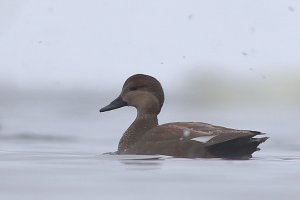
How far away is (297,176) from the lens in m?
10.1

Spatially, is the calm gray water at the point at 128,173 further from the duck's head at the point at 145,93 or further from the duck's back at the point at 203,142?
the duck's head at the point at 145,93

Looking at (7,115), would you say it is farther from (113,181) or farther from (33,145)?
(113,181)

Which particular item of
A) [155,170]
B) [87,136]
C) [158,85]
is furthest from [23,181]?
[87,136]

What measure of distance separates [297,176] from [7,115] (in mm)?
16743

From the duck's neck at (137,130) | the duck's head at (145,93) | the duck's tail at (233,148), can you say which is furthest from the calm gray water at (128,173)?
the duck's head at (145,93)

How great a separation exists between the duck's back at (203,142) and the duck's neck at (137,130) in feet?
2.04

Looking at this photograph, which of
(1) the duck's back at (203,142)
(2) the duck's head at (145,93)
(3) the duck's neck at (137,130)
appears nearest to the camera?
(1) the duck's back at (203,142)

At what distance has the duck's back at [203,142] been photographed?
11.9 m

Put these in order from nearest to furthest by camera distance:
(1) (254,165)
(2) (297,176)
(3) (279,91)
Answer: (2) (297,176) → (1) (254,165) → (3) (279,91)

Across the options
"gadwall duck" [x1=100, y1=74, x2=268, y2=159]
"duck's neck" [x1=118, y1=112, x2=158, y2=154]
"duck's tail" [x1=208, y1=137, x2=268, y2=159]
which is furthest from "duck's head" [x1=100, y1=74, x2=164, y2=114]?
"duck's tail" [x1=208, y1=137, x2=268, y2=159]

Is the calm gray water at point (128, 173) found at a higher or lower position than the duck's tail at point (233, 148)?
lower

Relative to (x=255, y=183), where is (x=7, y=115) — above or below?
above

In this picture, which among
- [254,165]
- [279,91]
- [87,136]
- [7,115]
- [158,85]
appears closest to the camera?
[254,165]

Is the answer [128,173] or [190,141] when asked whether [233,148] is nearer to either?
[190,141]
